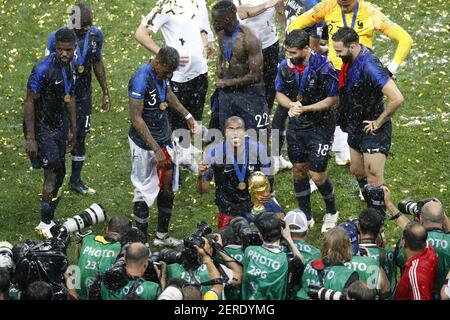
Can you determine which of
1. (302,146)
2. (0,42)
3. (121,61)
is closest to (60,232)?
(302,146)

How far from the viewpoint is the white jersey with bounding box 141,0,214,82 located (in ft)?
38.2

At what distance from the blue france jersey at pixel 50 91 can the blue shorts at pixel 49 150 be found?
66 mm

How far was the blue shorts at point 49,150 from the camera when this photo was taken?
10.4 metres

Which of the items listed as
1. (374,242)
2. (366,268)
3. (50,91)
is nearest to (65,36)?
(50,91)

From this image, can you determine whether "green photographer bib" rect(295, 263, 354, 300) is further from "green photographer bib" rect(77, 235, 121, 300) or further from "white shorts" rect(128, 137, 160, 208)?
"white shorts" rect(128, 137, 160, 208)

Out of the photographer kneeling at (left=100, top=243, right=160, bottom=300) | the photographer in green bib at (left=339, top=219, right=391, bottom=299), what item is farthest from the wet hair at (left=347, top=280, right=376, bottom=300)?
the photographer kneeling at (left=100, top=243, right=160, bottom=300)

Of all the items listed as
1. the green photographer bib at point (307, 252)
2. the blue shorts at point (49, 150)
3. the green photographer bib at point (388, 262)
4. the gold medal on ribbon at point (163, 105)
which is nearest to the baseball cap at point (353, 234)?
the green photographer bib at point (388, 262)

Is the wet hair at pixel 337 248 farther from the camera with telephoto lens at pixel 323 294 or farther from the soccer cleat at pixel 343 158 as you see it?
the soccer cleat at pixel 343 158

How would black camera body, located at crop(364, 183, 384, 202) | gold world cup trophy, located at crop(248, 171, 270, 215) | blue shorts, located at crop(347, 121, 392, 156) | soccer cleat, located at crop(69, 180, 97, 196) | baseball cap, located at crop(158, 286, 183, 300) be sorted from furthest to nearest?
soccer cleat, located at crop(69, 180, 97, 196)
blue shorts, located at crop(347, 121, 392, 156)
gold world cup trophy, located at crop(248, 171, 270, 215)
black camera body, located at crop(364, 183, 384, 202)
baseball cap, located at crop(158, 286, 183, 300)

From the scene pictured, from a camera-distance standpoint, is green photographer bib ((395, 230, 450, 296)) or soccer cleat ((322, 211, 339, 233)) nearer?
green photographer bib ((395, 230, 450, 296))

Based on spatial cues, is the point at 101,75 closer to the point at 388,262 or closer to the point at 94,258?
the point at 94,258

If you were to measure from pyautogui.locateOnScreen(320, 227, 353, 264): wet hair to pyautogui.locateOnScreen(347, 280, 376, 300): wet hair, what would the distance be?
18.9 inches

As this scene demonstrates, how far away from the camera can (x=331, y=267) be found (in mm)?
7582

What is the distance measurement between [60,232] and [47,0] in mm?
9032
